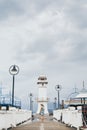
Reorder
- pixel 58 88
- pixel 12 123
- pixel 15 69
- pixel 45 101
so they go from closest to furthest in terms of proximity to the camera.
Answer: pixel 12 123 < pixel 15 69 < pixel 58 88 < pixel 45 101

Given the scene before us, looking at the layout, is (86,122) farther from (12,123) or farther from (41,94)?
(41,94)

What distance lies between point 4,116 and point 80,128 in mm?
5590

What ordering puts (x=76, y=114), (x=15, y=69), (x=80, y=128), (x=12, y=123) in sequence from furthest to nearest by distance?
(x=15, y=69) < (x=12, y=123) < (x=76, y=114) < (x=80, y=128)

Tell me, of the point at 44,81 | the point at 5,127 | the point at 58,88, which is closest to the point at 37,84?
the point at 44,81

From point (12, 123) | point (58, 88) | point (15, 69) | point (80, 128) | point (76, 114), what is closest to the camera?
point (80, 128)

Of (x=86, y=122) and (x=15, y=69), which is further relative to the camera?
(x=15, y=69)

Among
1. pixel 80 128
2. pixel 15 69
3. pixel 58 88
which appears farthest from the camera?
pixel 58 88

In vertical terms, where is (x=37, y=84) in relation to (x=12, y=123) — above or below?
above

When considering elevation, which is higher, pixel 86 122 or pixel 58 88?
pixel 58 88

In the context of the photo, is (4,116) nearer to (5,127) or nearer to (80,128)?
(5,127)

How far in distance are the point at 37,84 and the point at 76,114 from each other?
75.9 m

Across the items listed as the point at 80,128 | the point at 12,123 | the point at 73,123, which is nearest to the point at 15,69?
the point at 12,123

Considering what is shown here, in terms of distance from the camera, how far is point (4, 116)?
23547 millimetres

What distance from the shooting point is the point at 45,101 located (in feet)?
316
